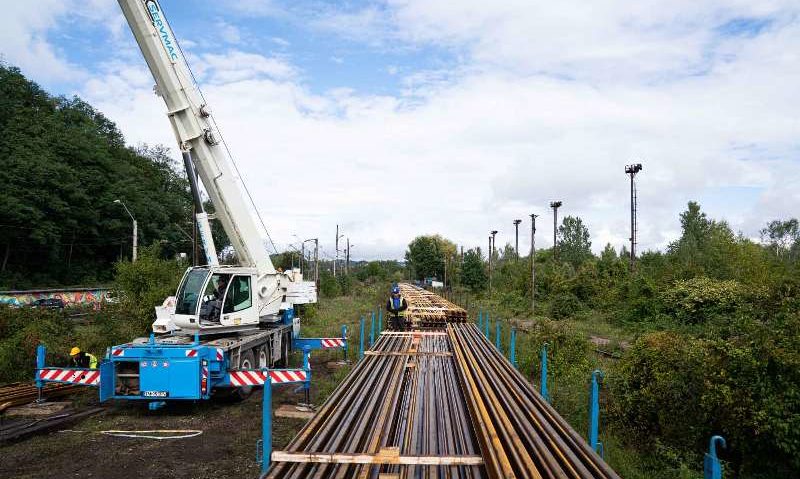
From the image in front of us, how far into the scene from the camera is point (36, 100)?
159 ft

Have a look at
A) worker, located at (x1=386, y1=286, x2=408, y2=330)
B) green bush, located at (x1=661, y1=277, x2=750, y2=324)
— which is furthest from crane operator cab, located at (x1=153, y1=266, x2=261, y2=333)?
green bush, located at (x1=661, y1=277, x2=750, y2=324)

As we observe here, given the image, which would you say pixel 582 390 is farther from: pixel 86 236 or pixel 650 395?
pixel 86 236

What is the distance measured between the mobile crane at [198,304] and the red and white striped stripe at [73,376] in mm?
17

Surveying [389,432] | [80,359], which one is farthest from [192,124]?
[389,432]

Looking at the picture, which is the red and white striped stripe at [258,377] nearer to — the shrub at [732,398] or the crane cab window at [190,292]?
the crane cab window at [190,292]

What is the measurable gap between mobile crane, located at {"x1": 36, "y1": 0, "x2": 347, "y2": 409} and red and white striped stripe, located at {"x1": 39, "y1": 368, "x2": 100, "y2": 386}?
0.02 metres

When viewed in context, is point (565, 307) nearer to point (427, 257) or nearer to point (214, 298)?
point (214, 298)

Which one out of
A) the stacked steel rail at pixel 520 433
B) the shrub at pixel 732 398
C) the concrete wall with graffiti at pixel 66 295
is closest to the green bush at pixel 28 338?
the stacked steel rail at pixel 520 433

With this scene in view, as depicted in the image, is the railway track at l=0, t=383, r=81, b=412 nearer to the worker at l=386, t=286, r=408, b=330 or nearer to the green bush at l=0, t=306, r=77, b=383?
the green bush at l=0, t=306, r=77, b=383

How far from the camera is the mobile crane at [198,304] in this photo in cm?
854

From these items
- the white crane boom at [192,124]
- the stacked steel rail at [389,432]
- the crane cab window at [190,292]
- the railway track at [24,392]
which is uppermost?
the white crane boom at [192,124]

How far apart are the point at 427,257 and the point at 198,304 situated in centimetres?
6998

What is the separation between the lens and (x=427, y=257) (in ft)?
259

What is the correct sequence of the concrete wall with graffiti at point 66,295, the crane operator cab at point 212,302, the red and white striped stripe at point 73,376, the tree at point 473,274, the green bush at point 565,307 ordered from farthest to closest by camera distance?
the tree at point 473,274
the concrete wall with graffiti at point 66,295
the green bush at point 565,307
the crane operator cab at point 212,302
the red and white striped stripe at point 73,376
